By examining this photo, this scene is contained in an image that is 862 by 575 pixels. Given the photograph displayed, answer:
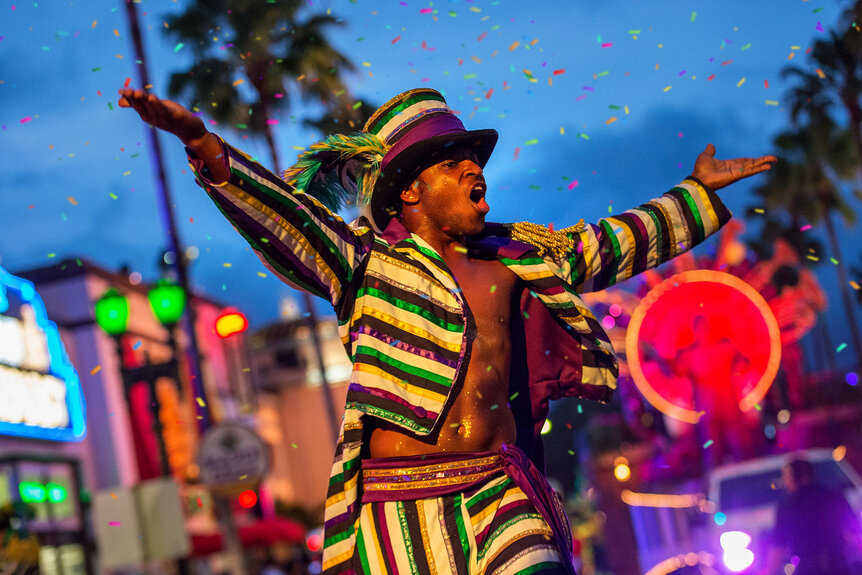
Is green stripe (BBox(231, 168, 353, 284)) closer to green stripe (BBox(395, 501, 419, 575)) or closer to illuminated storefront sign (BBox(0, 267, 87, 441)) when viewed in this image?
Result: green stripe (BBox(395, 501, 419, 575))

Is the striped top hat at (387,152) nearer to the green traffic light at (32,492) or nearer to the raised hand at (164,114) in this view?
the raised hand at (164,114)

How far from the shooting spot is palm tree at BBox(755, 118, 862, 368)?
119ft

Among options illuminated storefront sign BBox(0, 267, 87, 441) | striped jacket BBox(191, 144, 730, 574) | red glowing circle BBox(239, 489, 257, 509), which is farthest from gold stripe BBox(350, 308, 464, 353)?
illuminated storefront sign BBox(0, 267, 87, 441)

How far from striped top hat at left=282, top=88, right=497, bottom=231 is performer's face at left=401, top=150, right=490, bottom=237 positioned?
36 mm

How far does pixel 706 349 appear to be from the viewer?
16.9 meters

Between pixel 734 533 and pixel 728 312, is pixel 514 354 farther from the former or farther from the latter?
pixel 728 312

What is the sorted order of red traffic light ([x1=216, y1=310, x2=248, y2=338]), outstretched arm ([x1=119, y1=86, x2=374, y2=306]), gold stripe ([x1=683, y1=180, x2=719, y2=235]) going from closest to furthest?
outstretched arm ([x1=119, y1=86, x2=374, y2=306]) < gold stripe ([x1=683, y1=180, x2=719, y2=235]) < red traffic light ([x1=216, y1=310, x2=248, y2=338])

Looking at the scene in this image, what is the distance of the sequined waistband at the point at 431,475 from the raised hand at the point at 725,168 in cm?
147

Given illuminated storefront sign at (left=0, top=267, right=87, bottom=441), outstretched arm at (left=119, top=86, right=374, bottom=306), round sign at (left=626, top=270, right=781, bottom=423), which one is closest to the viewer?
outstretched arm at (left=119, top=86, right=374, bottom=306)

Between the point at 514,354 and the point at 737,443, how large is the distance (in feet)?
47.2

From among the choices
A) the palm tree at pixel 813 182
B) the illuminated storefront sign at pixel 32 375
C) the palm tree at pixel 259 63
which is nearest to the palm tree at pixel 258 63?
the palm tree at pixel 259 63

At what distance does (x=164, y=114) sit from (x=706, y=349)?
14940 mm

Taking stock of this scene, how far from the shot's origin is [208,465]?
981 centimetres

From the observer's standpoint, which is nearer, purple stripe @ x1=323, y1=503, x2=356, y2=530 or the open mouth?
purple stripe @ x1=323, y1=503, x2=356, y2=530
